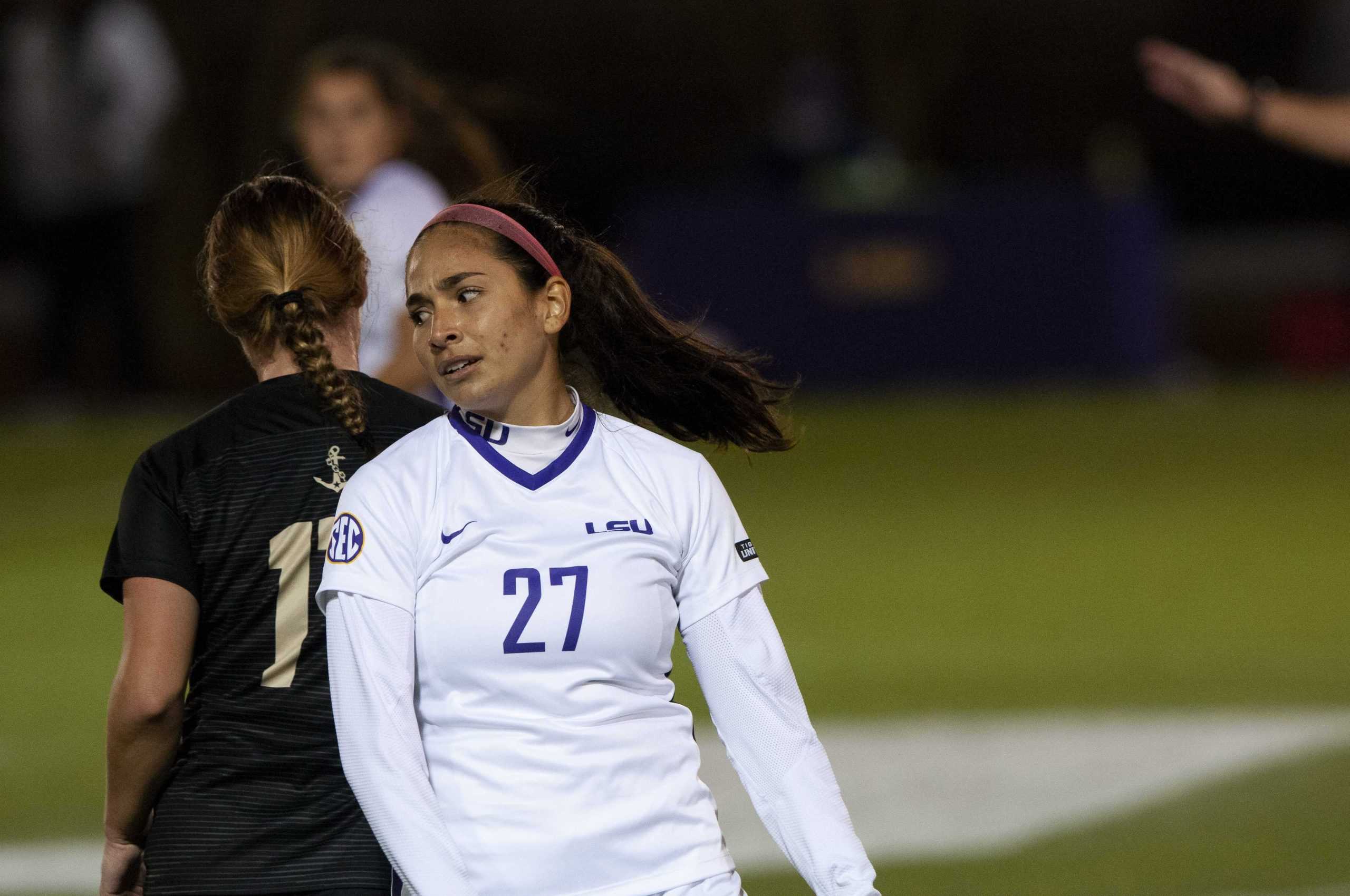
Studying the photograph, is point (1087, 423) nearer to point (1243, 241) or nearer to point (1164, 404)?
point (1164, 404)

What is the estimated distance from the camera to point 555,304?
321cm

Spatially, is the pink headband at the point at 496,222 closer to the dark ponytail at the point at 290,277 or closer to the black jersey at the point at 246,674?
the dark ponytail at the point at 290,277

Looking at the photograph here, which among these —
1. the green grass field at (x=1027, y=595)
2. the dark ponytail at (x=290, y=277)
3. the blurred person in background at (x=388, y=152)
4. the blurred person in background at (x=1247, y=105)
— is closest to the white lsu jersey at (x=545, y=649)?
the dark ponytail at (x=290, y=277)

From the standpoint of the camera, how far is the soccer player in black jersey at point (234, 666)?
3057 millimetres

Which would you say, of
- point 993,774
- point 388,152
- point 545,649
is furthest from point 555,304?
point 993,774

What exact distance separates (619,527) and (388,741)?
447 millimetres

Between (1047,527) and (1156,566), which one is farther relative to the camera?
(1047,527)

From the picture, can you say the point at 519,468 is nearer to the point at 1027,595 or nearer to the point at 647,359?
the point at 647,359

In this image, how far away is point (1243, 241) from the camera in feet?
71.5

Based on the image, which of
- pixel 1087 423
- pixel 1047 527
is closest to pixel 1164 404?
pixel 1087 423

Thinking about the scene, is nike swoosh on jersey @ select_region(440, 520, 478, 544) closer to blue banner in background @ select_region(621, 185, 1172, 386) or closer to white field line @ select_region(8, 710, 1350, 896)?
white field line @ select_region(8, 710, 1350, 896)

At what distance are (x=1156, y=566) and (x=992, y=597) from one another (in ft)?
3.42

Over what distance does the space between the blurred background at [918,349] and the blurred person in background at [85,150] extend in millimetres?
32

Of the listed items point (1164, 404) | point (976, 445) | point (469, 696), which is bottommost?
point (469, 696)
